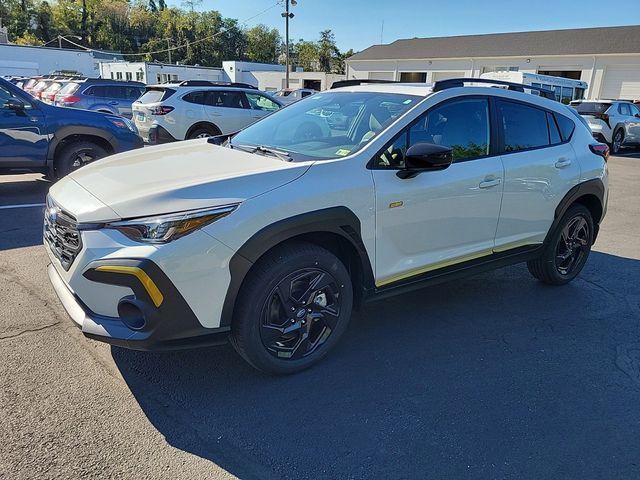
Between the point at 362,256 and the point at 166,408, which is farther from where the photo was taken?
the point at 362,256

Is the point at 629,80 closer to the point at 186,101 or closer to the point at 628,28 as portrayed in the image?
the point at 628,28

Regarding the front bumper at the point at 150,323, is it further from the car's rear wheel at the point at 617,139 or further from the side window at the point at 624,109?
the side window at the point at 624,109

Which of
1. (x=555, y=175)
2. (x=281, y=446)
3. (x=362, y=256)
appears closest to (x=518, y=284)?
(x=555, y=175)

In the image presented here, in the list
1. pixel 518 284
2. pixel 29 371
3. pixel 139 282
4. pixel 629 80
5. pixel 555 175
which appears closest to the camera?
pixel 139 282

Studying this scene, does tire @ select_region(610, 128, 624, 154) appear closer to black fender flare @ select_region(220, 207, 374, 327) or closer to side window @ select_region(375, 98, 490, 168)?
side window @ select_region(375, 98, 490, 168)

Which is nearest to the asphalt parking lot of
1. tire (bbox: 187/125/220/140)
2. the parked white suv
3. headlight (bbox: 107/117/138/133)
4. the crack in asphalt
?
the crack in asphalt

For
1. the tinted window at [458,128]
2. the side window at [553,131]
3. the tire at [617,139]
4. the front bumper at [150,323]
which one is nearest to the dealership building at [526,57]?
the tire at [617,139]

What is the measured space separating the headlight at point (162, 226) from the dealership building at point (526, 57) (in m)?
23.9

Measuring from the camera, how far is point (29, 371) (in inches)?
118

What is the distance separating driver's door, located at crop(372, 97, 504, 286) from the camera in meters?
3.22

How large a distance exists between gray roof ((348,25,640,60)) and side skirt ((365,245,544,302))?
31.1 metres

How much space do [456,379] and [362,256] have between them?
0.97m

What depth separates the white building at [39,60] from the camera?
3860cm

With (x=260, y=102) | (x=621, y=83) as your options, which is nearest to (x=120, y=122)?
(x=260, y=102)
